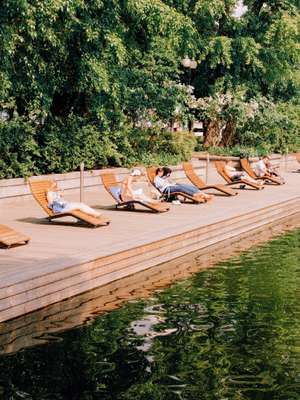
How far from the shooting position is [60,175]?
20734 millimetres

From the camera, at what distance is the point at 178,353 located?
24.9ft

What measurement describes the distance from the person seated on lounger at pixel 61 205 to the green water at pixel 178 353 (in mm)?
3769

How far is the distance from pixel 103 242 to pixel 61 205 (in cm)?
239

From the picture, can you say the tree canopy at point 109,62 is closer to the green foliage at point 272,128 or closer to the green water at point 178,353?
the green foliage at point 272,128

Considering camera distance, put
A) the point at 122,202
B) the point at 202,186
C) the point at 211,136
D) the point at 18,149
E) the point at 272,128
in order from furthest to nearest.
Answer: the point at 272,128 < the point at 211,136 < the point at 202,186 < the point at 18,149 < the point at 122,202

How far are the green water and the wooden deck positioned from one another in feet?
2.67

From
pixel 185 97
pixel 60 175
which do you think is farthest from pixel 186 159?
pixel 60 175

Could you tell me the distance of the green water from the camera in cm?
656

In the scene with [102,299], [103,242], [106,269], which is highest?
[103,242]

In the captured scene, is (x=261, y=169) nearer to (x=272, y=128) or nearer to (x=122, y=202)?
(x=122, y=202)

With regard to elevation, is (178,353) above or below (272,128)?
below

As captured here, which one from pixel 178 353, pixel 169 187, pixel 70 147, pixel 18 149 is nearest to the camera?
pixel 178 353

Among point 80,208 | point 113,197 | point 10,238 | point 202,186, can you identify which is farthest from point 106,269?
point 202,186

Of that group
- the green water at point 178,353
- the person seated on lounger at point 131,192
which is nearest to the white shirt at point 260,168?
the person seated on lounger at point 131,192
